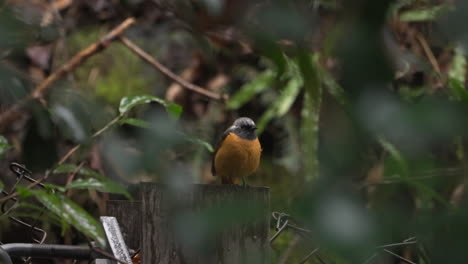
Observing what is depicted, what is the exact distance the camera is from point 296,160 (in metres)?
4.43

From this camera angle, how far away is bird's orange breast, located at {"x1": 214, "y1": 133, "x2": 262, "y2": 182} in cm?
306

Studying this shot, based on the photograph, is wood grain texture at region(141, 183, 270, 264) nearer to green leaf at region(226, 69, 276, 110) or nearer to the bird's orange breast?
the bird's orange breast

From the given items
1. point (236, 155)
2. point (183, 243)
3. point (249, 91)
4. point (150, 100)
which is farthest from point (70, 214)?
point (249, 91)

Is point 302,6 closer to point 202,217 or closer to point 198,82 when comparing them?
point 202,217

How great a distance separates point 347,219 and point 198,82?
15.2ft

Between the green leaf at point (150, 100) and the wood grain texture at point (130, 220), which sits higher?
the green leaf at point (150, 100)

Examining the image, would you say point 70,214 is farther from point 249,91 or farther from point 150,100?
point 249,91

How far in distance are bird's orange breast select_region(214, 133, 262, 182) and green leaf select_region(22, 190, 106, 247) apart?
6.98 ft

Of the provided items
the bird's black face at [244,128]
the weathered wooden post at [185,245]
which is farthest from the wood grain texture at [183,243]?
the bird's black face at [244,128]

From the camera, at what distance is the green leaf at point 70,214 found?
895mm

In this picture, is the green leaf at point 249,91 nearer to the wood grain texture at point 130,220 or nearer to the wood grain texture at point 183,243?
the wood grain texture at point 130,220

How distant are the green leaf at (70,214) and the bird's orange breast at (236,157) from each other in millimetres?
2128

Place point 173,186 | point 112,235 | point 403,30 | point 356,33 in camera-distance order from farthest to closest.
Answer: point 403,30, point 112,235, point 173,186, point 356,33

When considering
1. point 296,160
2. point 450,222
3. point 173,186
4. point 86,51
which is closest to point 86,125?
point 173,186
